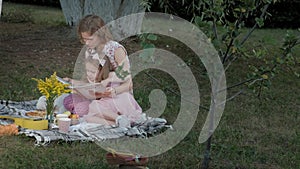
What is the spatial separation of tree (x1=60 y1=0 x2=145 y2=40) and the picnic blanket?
3218 mm

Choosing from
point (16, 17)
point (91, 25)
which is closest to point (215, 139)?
point (91, 25)

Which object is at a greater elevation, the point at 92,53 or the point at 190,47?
the point at 92,53

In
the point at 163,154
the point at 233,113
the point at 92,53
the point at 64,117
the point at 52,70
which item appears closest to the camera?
the point at 163,154

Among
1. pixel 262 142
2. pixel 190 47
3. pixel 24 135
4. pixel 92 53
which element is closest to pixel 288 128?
pixel 262 142

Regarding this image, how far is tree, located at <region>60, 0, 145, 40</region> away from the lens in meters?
7.65

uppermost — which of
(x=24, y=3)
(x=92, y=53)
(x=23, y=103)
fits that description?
(x=92, y=53)

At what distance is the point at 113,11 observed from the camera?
25.2 ft

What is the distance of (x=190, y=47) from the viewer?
28.5ft

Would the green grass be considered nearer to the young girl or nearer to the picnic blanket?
the picnic blanket

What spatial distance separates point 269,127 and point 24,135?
211 cm

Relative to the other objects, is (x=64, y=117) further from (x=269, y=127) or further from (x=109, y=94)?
(x=269, y=127)

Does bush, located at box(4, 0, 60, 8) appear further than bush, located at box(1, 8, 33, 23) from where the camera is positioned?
Yes

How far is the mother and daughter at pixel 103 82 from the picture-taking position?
446 centimetres

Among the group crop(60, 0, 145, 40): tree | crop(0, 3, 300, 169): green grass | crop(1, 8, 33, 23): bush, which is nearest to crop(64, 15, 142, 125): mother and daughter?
crop(0, 3, 300, 169): green grass
